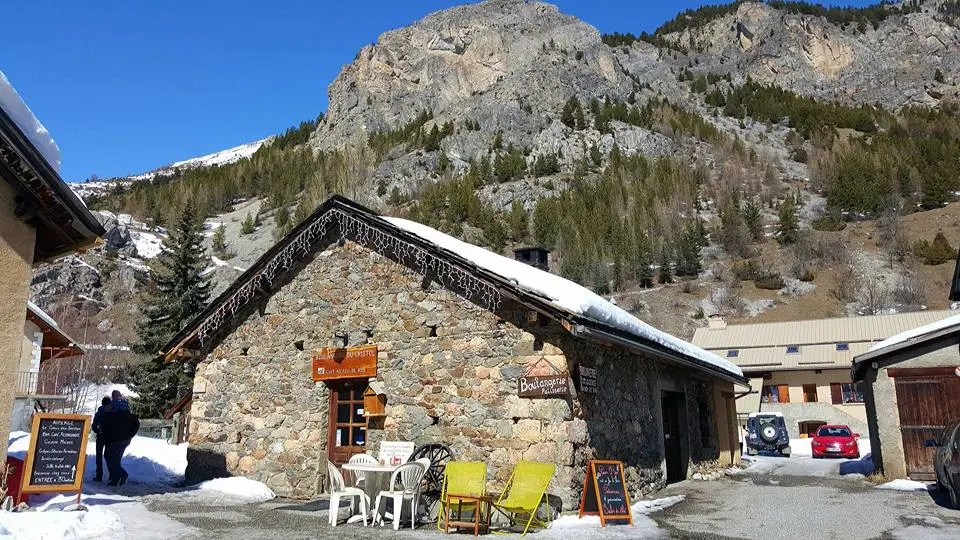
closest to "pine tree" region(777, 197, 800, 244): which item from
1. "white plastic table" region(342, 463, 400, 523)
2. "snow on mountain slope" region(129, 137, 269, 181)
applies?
"white plastic table" region(342, 463, 400, 523)

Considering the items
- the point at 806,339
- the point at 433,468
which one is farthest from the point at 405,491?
the point at 806,339

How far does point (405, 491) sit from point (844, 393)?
109 feet

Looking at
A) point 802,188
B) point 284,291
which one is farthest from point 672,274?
point 284,291

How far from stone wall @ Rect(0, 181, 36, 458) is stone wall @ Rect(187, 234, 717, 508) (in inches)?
188

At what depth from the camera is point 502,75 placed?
314ft

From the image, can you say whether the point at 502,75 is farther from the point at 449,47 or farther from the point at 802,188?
the point at 802,188

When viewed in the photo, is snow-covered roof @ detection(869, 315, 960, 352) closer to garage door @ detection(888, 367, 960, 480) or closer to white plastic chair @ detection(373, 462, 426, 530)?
garage door @ detection(888, 367, 960, 480)

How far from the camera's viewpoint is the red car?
22609mm

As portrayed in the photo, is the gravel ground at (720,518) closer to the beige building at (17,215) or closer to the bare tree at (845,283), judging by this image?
the beige building at (17,215)

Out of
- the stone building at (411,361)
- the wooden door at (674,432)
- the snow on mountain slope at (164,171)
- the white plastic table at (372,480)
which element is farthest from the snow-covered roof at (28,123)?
the snow on mountain slope at (164,171)

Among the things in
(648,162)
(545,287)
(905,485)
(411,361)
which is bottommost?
(905,485)

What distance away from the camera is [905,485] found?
41.7 feet

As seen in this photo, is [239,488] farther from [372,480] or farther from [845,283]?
[845,283]

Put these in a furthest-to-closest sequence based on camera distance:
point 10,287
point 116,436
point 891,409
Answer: point 891,409
point 116,436
point 10,287
